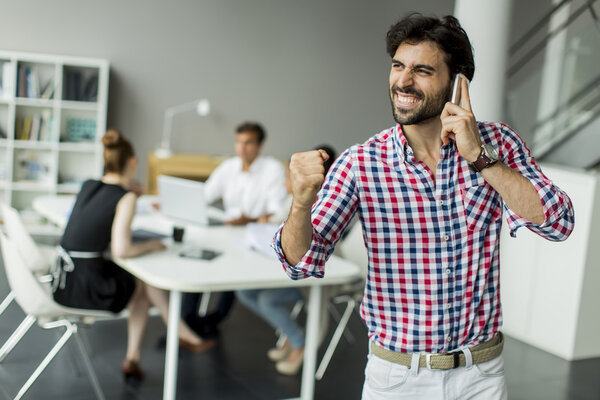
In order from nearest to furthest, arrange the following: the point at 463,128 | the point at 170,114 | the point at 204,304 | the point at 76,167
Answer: the point at 463,128, the point at 204,304, the point at 76,167, the point at 170,114

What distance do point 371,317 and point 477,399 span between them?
0.33 m

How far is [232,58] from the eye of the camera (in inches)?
323

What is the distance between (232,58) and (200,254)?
4.75 metres

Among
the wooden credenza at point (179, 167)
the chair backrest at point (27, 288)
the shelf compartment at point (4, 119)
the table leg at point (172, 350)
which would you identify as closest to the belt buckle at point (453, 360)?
the table leg at point (172, 350)

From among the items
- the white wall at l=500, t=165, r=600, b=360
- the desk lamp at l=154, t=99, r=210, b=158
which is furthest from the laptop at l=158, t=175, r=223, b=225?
the desk lamp at l=154, t=99, r=210, b=158

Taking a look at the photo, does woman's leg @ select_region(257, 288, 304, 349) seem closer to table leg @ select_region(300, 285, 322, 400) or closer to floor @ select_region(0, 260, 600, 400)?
floor @ select_region(0, 260, 600, 400)

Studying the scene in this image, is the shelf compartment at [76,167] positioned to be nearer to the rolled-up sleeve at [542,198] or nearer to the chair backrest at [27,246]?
the chair backrest at [27,246]

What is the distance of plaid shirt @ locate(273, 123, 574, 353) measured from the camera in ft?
5.92

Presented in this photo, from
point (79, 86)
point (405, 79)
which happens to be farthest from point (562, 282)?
point (79, 86)

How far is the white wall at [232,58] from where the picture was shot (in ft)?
25.0

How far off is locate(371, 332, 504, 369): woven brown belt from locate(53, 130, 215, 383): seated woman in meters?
2.08

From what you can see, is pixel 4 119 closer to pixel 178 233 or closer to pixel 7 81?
pixel 7 81

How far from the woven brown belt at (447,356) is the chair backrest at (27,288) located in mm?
2069

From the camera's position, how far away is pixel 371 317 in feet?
6.21
